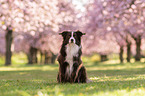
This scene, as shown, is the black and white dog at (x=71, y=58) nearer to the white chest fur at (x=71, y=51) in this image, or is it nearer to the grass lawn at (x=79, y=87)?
the white chest fur at (x=71, y=51)

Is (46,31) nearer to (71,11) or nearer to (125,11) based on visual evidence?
(71,11)

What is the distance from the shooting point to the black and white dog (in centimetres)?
796

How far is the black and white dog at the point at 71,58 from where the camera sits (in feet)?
26.1

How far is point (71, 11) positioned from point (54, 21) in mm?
15104

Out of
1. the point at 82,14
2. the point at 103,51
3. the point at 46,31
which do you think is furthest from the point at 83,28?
the point at 103,51

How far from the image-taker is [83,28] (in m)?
38.8

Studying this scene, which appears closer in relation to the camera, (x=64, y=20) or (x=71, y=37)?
(x=71, y=37)

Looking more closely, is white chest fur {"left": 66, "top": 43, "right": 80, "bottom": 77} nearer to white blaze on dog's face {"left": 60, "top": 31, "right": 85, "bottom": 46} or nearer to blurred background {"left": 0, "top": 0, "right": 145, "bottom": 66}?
white blaze on dog's face {"left": 60, "top": 31, "right": 85, "bottom": 46}

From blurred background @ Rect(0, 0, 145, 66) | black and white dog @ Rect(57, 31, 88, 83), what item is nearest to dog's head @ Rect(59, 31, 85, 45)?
black and white dog @ Rect(57, 31, 88, 83)

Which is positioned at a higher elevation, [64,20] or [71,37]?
[64,20]

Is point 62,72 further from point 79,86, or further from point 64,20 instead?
point 64,20

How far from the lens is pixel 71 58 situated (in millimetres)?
8070

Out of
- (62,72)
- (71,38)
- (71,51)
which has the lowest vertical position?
(62,72)

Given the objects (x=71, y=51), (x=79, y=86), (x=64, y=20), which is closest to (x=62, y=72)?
(x=71, y=51)
